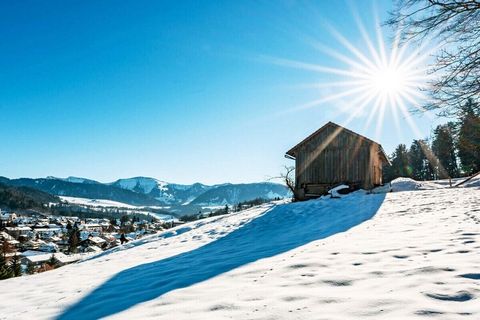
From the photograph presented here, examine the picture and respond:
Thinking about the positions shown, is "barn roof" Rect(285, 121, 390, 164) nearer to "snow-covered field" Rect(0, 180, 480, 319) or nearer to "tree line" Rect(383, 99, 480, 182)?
"snow-covered field" Rect(0, 180, 480, 319)

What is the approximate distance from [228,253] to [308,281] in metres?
4.23

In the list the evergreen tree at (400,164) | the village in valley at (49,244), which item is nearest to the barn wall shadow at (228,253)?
the village in valley at (49,244)

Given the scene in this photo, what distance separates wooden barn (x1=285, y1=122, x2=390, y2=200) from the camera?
2098 cm

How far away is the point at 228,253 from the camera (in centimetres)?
874

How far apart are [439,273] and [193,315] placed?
3157mm

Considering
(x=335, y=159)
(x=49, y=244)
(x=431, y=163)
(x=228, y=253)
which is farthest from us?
(x=49, y=244)

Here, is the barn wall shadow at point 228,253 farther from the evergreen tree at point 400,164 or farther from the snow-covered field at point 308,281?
the evergreen tree at point 400,164

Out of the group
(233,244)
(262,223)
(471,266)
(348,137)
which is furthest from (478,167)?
(471,266)

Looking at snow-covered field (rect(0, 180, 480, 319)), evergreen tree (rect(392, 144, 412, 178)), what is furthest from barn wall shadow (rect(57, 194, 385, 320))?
evergreen tree (rect(392, 144, 412, 178))

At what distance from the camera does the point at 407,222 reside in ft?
30.4

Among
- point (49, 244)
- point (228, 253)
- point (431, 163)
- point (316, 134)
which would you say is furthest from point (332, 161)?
point (49, 244)

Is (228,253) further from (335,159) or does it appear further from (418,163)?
(418,163)

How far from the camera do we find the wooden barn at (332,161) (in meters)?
21.0

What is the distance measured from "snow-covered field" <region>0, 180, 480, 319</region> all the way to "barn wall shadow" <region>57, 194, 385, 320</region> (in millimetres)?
45
